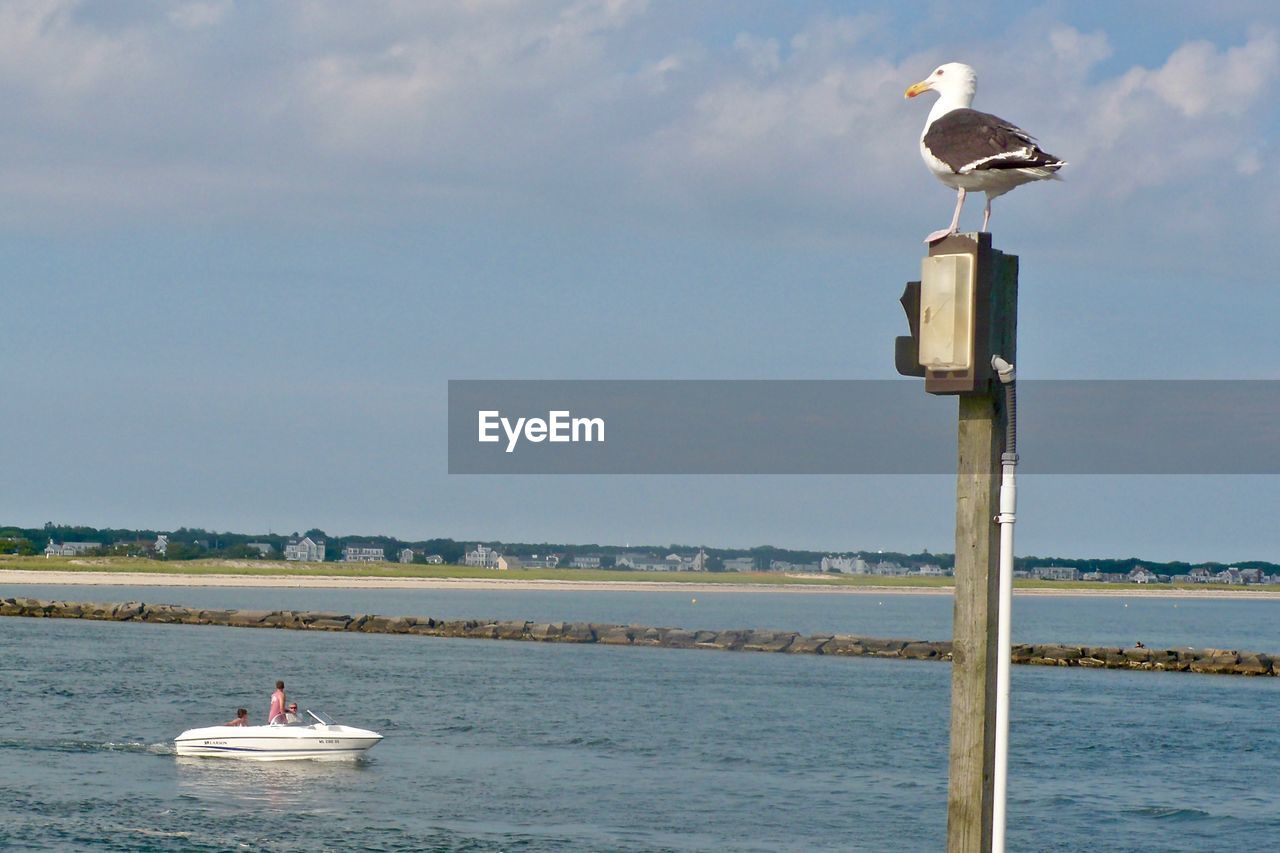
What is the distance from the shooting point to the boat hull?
3928 cm

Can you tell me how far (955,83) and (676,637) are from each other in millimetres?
93481

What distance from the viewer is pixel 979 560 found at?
22.2 ft

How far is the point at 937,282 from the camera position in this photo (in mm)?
6414

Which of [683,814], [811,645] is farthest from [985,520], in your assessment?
Result: [811,645]

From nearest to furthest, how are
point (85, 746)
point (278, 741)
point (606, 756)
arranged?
point (278, 741), point (85, 746), point (606, 756)

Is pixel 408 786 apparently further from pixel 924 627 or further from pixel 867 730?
pixel 924 627

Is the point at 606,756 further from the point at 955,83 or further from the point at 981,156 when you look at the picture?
the point at 981,156

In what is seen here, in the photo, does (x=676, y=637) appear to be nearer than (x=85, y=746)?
No

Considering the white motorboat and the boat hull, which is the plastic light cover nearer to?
the white motorboat

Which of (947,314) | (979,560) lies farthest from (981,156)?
(979,560)

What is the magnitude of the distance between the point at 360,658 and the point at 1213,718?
1782 inches

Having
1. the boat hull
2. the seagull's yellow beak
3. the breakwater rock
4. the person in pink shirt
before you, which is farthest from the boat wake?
the breakwater rock

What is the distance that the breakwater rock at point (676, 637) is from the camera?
8431 centimetres

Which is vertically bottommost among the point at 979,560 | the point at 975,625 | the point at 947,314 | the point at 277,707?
the point at 277,707
